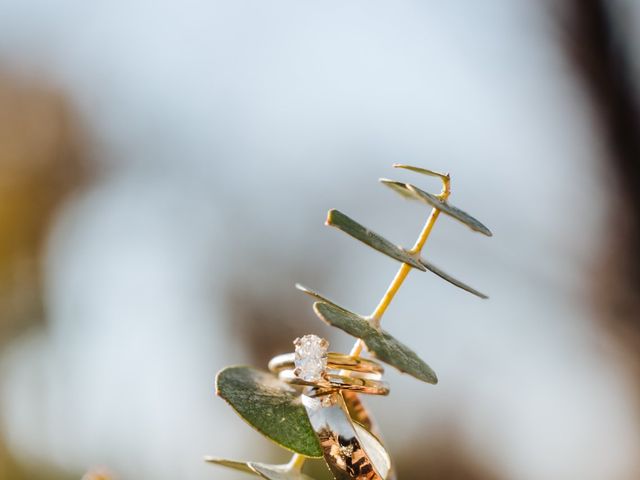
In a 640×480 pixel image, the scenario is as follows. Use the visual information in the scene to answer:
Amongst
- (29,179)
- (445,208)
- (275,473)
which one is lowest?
(29,179)

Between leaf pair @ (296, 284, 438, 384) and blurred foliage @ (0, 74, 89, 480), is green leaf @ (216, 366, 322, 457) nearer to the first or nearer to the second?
leaf pair @ (296, 284, 438, 384)

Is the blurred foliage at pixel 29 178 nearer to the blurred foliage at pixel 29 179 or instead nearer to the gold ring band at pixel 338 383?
the blurred foliage at pixel 29 179

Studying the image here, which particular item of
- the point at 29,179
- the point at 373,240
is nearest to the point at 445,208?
the point at 373,240

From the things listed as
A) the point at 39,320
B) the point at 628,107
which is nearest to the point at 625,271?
the point at 628,107

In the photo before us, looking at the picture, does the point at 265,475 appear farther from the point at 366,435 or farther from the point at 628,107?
the point at 628,107

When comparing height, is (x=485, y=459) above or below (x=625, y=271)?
below

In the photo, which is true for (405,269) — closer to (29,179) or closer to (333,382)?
(333,382)

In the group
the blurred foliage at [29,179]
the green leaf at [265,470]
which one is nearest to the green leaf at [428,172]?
the green leaf at [265,470]
